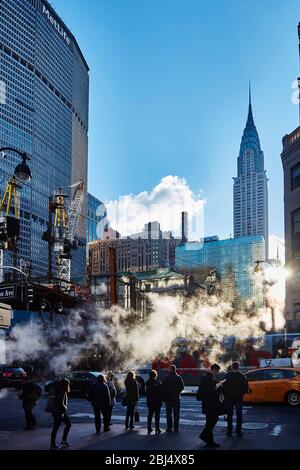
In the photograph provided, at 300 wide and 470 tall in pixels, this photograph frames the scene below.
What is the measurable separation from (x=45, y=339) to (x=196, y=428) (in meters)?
22.0

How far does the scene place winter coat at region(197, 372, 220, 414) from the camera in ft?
40.0

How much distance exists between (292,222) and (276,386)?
26.3 m

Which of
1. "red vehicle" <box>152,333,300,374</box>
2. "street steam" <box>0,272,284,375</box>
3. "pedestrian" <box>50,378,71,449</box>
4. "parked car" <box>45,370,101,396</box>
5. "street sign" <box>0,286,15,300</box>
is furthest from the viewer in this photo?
"red vehicle" <box>152,333,300,374</box>

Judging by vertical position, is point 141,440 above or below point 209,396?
below

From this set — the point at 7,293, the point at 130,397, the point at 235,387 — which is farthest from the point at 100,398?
Answer: the point at 7,293

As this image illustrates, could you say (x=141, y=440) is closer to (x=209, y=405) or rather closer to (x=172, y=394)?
(x=172, y=394)

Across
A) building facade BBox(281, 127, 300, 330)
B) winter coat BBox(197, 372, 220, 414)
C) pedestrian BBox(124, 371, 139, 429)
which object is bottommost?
pedestrian BBox(124, 371, 139, 429)

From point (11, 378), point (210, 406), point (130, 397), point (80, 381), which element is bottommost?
point (11, 378)

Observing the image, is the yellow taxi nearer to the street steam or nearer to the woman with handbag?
the woman with handbag

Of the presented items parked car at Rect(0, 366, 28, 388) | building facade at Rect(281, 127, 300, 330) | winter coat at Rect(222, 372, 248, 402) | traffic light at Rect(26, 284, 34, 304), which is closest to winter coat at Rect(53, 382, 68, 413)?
winter coat at Rect(222, 372, 248, 402)

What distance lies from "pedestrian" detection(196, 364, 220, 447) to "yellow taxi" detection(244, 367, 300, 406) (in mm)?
8275

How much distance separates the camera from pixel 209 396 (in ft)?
40.4

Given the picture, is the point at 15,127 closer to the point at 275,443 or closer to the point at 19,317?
the point at 19,317

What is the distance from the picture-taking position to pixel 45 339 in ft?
115
